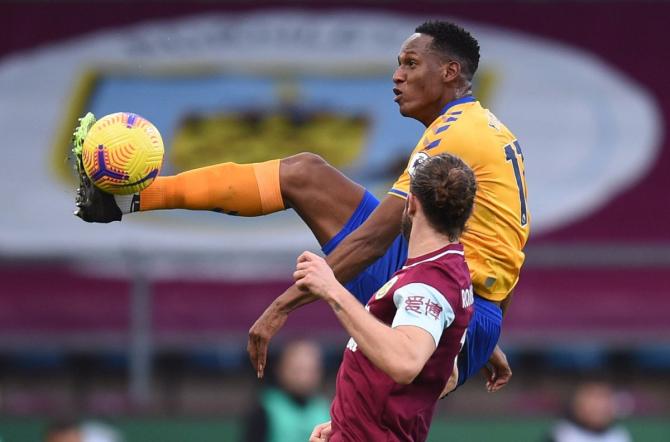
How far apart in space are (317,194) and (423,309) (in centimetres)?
143

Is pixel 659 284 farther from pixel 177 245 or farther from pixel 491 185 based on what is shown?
pixel 491 185

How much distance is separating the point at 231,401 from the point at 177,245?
166 inches

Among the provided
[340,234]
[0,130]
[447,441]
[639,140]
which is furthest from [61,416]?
[639,140]

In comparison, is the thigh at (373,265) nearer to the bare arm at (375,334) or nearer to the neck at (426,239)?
the neck at (426,239)

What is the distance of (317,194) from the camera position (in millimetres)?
6172

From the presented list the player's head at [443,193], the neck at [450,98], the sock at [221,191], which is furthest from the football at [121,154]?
the player's head at [443,193]

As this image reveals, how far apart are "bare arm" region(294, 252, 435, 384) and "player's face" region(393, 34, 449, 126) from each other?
1421 mm

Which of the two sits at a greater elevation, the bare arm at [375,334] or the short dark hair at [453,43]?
the short dark hair at [453,43]

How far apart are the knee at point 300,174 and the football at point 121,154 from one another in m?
0.56

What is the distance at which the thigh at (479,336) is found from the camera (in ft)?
19.2

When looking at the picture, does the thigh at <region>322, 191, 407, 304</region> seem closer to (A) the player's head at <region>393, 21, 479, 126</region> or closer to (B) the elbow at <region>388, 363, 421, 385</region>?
(A) the player's head at <region>393, 21, 479, 126</region>

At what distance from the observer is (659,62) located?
14633 millimetres

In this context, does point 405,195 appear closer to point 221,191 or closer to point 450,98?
point 450,98

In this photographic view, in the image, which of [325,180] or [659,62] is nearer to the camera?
[325,180]
